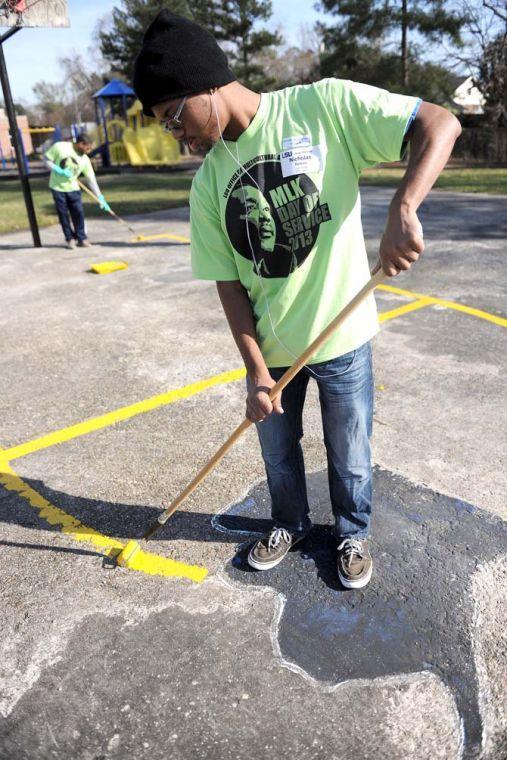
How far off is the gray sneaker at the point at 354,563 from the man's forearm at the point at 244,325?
87cm

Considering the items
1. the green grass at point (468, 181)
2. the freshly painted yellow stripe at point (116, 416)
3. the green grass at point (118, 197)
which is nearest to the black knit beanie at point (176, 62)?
the freshly painted yellow stripe at point (116, 416)

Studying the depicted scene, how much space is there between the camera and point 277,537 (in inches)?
107

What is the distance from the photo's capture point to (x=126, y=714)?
2.05 m

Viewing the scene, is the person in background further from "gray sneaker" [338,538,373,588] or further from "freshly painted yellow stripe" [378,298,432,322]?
"gray sneaker" [338,538,373,588]

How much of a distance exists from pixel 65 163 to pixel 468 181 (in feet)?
38.0

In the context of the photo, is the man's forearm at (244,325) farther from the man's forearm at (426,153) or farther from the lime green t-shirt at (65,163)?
the lime green t-shirt at (65,163)

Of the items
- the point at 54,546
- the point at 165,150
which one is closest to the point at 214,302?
the point at 54,546

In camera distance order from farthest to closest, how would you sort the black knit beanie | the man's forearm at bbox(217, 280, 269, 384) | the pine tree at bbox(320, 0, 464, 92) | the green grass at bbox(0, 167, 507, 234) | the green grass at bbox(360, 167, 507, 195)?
the pine tree at bbox(320, 0, 464, 92), the green grass at bbox(360, 167, 507, 195), the green grass at bbox(0, 167, 507, 234), the man's forearm at bbox(217, 280, 269, 384), the black knit beanie

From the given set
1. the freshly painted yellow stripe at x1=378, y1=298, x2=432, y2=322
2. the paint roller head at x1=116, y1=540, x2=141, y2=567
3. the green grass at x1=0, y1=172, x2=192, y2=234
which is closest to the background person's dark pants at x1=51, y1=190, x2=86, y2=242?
the green grass at x1=0, y1=172, x2=192, y2=234

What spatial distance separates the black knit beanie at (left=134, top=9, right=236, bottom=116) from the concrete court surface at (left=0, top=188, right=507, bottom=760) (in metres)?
1.94

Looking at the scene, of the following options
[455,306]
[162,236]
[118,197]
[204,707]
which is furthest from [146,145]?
[204,707]

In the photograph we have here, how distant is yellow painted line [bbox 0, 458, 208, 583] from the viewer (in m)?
2.69

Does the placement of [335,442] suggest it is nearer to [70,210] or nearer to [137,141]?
[70,210]

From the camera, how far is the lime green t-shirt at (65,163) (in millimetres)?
8898
